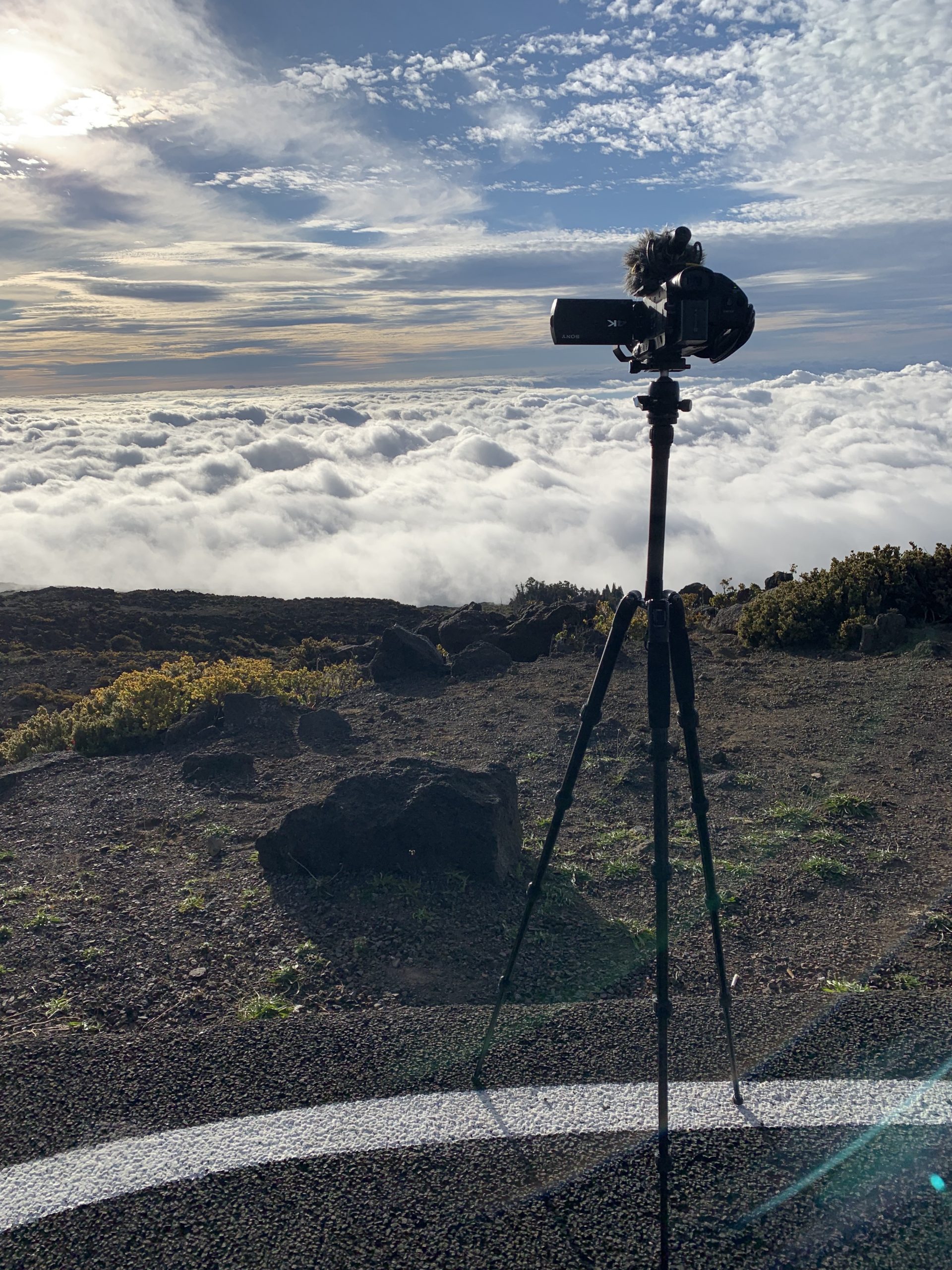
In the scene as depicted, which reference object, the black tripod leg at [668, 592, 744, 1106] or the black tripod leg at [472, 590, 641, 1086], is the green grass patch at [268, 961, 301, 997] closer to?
the black tripod leg at [472, 590, 641, 1086]

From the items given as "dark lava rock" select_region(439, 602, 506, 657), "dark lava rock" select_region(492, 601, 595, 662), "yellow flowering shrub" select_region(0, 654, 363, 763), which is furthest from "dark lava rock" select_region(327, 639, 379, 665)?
"dark lava rock" select_region(492, 601, 595, 662)

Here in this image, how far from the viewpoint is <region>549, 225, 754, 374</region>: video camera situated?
7.89 ft

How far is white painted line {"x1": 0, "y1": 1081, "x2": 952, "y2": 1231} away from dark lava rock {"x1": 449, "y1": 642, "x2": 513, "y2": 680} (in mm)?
7304

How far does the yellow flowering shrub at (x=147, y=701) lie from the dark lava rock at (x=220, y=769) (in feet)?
4.57

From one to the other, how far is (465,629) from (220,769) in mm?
5599

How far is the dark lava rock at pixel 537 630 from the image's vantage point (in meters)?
11.0

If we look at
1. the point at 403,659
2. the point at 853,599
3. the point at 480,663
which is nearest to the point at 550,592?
the point at 480,663

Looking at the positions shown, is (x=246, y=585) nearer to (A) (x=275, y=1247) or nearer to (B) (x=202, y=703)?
(B) (x=202, y=703)

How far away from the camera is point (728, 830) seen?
522cm

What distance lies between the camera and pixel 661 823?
7.85 feet

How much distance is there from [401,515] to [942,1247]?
108 metres

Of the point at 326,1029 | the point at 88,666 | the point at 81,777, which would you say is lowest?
the point at 88,666

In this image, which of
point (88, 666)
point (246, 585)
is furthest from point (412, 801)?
point (246, 585)

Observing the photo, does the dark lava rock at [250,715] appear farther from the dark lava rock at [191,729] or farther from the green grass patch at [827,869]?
the green grass patch at [827,869]
